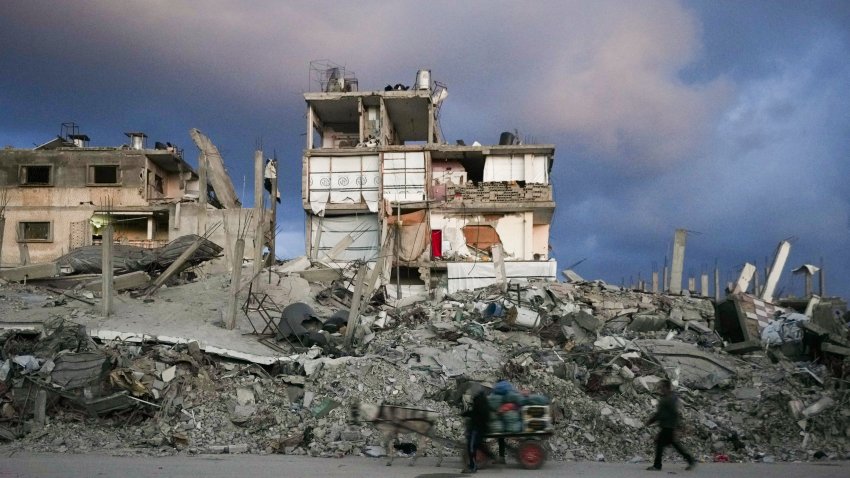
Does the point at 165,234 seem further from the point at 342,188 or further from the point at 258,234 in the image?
the point at 258,234

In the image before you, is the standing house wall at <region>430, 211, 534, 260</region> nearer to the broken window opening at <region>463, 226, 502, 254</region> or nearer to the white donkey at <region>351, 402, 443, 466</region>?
the broken window opening at <region>463, 226, 502, 254</region>

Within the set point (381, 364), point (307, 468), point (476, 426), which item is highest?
point (476, 426)

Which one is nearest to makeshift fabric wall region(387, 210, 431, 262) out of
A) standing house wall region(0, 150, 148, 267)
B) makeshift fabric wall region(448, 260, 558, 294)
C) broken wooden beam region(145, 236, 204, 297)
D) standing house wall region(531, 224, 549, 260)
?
makeshift fabric wall region(448, 260, 558, 294)

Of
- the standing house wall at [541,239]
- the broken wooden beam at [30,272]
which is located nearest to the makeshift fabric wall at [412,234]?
the standing house wall at [541,239]

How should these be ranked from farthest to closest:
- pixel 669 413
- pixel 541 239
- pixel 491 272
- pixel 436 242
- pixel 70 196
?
pixel 70 196 → pixel 541 239 → pixel 436 242 → pixel 491 272 → pixel 669 413

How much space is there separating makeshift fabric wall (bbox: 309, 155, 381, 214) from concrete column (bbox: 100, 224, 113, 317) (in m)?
17.8

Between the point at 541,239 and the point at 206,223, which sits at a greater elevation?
the point at 206,223

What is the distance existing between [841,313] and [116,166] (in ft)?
117

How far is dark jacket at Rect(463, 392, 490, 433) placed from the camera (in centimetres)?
1030

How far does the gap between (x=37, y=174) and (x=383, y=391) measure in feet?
110

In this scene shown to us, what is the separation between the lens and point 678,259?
27.0 metres

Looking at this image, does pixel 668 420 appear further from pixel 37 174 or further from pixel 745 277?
pixel 37 174

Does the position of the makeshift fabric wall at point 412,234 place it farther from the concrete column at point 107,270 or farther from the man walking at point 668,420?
the man walking at point 668,420

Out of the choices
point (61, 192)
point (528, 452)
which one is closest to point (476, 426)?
point (528, 452)
